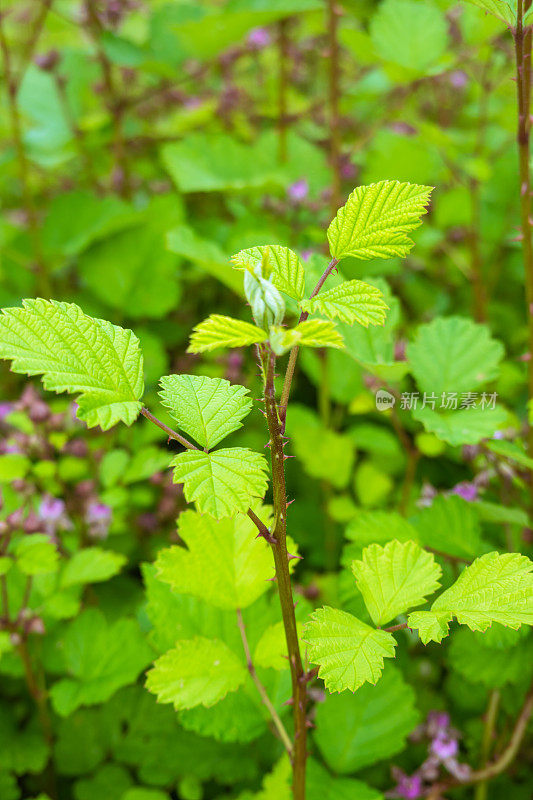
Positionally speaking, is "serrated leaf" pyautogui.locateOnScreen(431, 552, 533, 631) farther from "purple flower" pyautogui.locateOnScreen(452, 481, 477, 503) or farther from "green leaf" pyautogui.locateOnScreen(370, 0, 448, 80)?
"green leaf" pyautogui.locateOnScreen(370, 0, 448, 80)

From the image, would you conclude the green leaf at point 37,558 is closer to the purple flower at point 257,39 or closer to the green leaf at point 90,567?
the green leaf at point 90,567

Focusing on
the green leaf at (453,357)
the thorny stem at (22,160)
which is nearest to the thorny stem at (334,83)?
the green leaf at (453,357)

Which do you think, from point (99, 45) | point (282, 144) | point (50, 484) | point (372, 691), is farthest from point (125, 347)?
point (99, 45)

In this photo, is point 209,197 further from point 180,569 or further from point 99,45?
point 180,569

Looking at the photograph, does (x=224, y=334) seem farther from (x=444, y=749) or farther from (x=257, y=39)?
(x=257, y=39)

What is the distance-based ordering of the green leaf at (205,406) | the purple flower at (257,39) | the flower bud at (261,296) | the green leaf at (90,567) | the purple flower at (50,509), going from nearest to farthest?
1. the flower bud at (261,296)
2. the green leaf at (205,406)
3. the green leaf at (90,567)
4. the purple flower at (50,509)
5. the purple flower at (257,39)

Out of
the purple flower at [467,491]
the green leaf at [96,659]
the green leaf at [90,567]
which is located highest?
the purple flower at [467,491]

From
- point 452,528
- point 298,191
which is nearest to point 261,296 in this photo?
point 452,528
